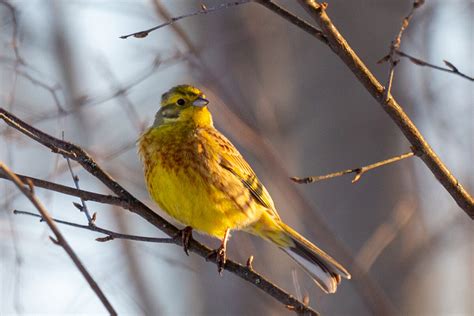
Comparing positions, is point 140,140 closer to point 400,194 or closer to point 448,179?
point 448,179

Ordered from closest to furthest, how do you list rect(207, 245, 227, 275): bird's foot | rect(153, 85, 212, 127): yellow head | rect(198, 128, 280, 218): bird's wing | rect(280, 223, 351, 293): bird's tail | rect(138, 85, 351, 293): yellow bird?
1. rect(207, 245, 227, 275): bird's foot
2. rect(138, 85, 351, 293): yellow bird
3. rect(280, 223, 351, 293): bird's tail
4. rect(198, 128, 280, 218): bird's wing
5. rect(153, 85, 212, 127): yellow head

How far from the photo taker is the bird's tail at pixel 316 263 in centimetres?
505

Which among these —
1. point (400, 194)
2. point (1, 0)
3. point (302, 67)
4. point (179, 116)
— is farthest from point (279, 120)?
point (1, 0)

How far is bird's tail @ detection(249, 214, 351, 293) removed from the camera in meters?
5.09

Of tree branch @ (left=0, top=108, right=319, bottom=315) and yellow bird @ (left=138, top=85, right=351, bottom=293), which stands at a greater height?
yellow bird @ (left=138, top=85, right=351, bottom=293)

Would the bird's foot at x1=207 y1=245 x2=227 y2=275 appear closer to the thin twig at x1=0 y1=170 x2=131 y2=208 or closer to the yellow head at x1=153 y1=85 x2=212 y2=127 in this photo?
the thin twig at x1=0 y1=170 x2=131 y2=208

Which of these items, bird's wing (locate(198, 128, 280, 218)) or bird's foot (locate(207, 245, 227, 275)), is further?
bird's wing (locate(198, 128, 280, 218))

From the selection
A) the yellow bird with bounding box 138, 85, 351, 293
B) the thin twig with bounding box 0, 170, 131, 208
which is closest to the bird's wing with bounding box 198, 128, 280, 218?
the yellow bird with bounding box 138, 85, 351, 293

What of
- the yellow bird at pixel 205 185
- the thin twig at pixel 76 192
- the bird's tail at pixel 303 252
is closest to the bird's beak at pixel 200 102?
the yellow bird at pixel 205 185

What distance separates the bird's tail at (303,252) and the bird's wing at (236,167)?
0.35 feet

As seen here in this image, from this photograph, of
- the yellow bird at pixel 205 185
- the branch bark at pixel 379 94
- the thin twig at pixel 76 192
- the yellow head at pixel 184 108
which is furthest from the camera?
the yellow head at pixel 184 108

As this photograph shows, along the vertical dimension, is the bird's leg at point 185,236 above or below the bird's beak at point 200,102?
below

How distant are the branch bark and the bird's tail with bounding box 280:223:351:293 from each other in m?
1.49

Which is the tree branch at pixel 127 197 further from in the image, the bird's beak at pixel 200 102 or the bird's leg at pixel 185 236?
the bird's beak at pixel 200 102
